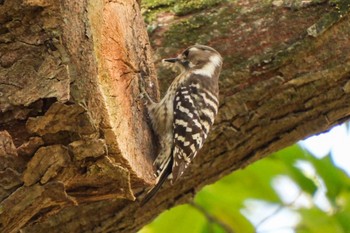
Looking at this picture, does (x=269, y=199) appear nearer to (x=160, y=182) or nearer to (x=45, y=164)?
(x=160, y=182)

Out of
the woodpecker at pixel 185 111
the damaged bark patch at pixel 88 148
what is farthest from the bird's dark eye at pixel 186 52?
the damaged bark patch at pixel 88 148

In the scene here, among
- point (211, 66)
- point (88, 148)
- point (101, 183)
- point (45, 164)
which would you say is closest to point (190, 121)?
point (211, 66)

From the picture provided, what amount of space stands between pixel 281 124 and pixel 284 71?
30 centimetres

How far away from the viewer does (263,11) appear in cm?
520

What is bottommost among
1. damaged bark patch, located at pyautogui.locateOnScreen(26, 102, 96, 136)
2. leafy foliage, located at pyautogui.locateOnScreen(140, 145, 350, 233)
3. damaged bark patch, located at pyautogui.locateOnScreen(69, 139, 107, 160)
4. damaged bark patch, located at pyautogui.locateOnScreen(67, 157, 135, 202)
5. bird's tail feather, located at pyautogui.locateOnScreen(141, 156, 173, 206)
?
leafy foliage, located at pyautogui.locateOnScreen(140, 145, 350, 233)

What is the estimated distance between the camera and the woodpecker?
5019 mm

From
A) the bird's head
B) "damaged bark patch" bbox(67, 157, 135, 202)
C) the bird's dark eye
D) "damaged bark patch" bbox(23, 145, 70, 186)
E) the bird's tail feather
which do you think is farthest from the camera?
the bird's dark eye

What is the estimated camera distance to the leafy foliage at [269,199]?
19.0 feet

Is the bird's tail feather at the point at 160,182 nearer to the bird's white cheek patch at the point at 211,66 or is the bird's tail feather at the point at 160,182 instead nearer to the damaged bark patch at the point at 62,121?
the bird's white cheek patch at the point at 211,66

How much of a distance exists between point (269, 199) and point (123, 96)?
5.69 ft

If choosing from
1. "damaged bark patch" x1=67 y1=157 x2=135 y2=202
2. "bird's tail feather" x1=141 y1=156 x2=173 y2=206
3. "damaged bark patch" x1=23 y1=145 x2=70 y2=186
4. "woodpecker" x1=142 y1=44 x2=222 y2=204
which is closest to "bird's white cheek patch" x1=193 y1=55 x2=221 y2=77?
"woodpecker" x1=142 y1=44 x2=222 y2=204

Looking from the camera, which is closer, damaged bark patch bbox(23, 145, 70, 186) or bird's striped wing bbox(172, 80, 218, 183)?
damaged bark patch bbox(23, 145, 70, 186)

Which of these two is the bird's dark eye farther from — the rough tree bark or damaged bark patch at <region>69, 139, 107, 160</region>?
damaged bark patch at <region>69, 139, 107, 160</region>

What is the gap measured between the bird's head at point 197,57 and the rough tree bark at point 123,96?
54 millimetres
